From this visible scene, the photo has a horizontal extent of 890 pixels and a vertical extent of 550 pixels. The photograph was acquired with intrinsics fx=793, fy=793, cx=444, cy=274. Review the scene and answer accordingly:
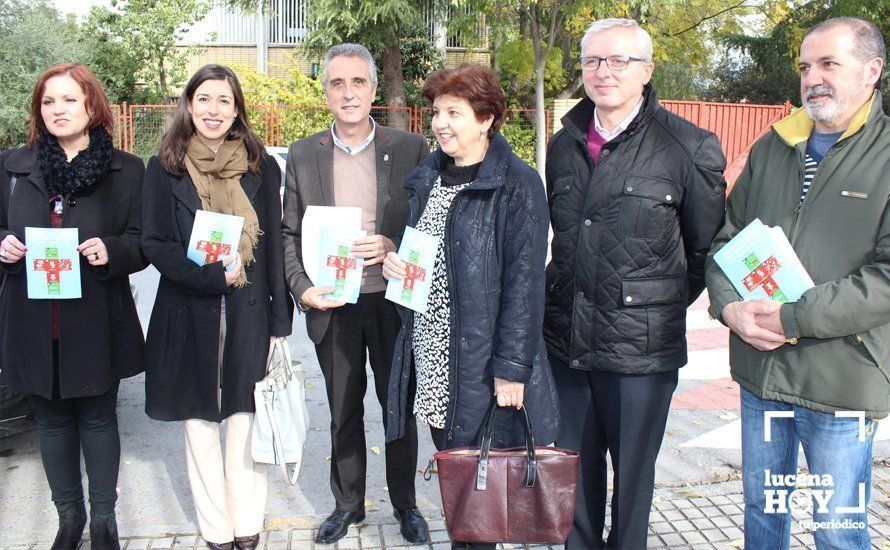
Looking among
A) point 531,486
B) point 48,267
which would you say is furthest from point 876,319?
point 48,267

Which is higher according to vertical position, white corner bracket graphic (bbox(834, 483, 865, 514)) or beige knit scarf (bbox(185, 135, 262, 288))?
beige knit scarf (bbox(185, 135, 262, 288))

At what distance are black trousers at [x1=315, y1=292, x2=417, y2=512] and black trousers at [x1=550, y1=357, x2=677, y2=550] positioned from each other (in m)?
0.86

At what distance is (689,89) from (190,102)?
101 feet

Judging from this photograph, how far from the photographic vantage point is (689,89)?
31438 millimetres

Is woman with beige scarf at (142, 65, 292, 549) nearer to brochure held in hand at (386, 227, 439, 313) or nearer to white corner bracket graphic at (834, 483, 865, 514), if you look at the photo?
A: brochure held in hand at (386, 227, 439, 313)

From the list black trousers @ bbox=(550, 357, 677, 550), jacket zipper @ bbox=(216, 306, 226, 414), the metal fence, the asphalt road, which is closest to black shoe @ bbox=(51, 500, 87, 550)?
the asphalt road

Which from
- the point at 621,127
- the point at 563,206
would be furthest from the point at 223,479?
the point at 621,127

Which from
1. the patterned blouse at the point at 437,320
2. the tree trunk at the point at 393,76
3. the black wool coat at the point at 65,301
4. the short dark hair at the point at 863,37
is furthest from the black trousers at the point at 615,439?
the tree trunk at the point at 393,76

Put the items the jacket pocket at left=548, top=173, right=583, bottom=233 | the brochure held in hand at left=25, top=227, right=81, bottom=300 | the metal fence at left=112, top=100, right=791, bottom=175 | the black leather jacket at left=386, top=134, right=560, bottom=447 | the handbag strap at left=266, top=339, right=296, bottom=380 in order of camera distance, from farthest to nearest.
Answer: the metal fence at left=112, top=100, right=791, bottom=175, the handbag strap at left=266, top=339, right=296, bottom=380, the brochure held in hand at left=25, top=227, right=81, bottom=300, the jacket pocket at left=548, top=173, right=583, bottom=233, the black leather jacket at left=386, top=134, right=560, bottom=447

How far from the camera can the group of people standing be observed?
2801 mm

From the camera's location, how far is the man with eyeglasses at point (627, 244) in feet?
10.1

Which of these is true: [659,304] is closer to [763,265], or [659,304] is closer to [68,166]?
[763,265]

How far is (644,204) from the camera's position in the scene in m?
3.05

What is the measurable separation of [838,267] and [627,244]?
0.74 metres
